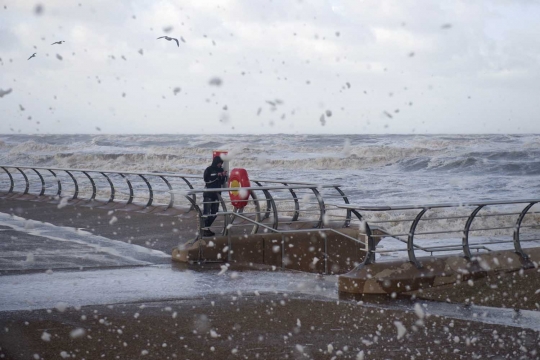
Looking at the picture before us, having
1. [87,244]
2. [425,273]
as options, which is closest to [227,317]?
[425,273]

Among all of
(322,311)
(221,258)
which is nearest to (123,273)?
(221,258)

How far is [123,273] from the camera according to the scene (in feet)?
29.2

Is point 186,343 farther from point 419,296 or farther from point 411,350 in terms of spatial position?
point 419,296

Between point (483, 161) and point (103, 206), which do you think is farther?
point (483, 161)

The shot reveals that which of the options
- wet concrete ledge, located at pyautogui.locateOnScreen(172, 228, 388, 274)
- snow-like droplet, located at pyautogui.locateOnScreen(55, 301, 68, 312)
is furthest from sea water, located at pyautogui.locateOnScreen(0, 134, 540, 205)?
snow-like droplet, located at pyautogui.locateOnScreen(55, 301, 68, 312)

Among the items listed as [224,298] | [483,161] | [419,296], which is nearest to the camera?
[224,298]

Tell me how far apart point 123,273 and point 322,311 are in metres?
3.09

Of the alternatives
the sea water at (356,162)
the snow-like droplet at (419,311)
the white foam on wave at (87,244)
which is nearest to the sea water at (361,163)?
the sea water at (356,162)

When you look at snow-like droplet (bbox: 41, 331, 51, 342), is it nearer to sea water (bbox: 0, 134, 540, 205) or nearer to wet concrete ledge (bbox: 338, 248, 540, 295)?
wet concrete ledge (bbox: 338, 248, 540, 295)

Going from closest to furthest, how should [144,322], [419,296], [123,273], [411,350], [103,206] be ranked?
[411,350] < [144,322] < [419,296] < [123,273] < [103,206]

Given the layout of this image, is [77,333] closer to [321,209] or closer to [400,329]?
[400,329]

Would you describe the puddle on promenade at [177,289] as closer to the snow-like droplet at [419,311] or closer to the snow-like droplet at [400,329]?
the snow-like droplet at [419,311]

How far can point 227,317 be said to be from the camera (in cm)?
646

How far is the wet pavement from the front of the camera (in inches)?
214
